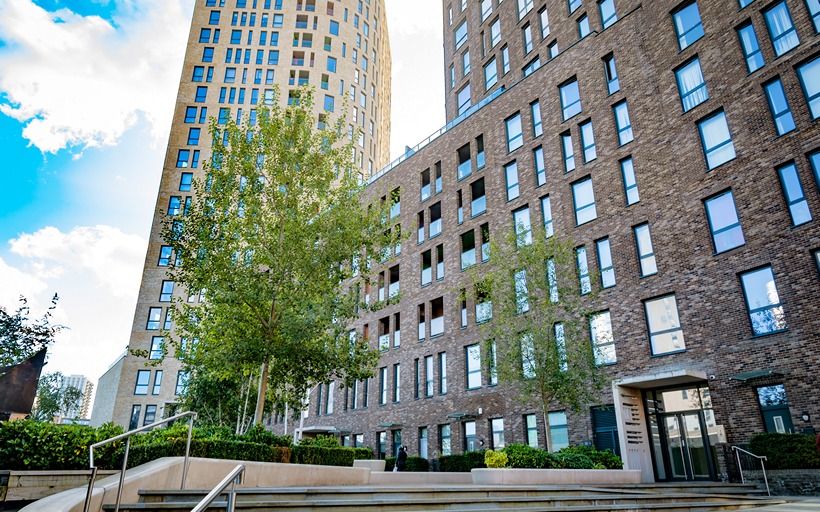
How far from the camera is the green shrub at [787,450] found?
1280 cm

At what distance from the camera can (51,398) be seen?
64125 millimetres

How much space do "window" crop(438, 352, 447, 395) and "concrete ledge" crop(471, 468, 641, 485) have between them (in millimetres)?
11935

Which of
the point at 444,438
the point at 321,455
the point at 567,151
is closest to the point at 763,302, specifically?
the point at 567,151

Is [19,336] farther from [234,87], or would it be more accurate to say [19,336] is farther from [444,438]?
[234,87]

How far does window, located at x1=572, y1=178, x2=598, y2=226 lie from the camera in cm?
2120

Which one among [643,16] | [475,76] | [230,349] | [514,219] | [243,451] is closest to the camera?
[243,451]

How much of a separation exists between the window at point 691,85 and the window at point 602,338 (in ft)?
26.8

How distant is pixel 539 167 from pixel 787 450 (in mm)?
14610

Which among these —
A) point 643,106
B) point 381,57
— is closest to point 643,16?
point 643,106

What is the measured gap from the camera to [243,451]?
1059 cm

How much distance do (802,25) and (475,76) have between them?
63.7 feet

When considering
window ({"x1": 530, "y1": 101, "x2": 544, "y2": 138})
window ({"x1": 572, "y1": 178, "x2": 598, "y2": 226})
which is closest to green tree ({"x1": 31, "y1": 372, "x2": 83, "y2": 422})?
window ({"x1": 530, "y1": 101, "x2": 544, "y2": 138})

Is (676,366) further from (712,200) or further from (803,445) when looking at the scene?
(712,200)

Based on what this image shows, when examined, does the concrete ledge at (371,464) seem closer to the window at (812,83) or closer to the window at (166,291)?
the window at (812,83)
